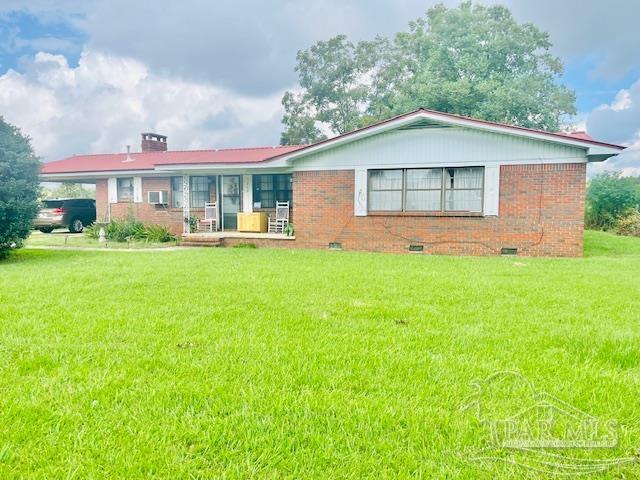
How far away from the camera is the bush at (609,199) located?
19.5m

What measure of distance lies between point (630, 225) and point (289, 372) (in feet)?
64.2

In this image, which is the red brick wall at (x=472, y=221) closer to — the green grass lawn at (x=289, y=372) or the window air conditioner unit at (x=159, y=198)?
the green grass lawn at (x=289, y=372)

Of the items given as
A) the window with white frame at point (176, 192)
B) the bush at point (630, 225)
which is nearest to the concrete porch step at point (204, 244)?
the window with white frame at point (176, 192)

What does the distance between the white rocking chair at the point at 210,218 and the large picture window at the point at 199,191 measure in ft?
1.09

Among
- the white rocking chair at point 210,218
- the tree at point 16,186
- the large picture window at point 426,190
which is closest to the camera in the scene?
the tree at point 16,186

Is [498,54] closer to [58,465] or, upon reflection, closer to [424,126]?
[424,126]

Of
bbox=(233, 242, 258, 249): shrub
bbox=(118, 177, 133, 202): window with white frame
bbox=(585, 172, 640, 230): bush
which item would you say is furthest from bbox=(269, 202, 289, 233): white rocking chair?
bbox=(585, 172, 640, 230): bush

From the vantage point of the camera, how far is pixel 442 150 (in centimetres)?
1158

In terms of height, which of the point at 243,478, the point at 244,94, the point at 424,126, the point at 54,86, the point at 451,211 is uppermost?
the point at 244,94

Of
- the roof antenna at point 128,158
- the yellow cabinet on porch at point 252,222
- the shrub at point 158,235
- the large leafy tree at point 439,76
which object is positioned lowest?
the shrub at point 158,235

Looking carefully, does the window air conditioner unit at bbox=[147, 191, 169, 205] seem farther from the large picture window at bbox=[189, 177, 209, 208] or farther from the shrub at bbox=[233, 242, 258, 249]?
the shrub at bbox=[233, 242, 258, 249]

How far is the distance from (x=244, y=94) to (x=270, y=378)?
20749 millimetres

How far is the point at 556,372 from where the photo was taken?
3.24 metres

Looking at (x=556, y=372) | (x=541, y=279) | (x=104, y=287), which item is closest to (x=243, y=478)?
(x=556, y=372)
